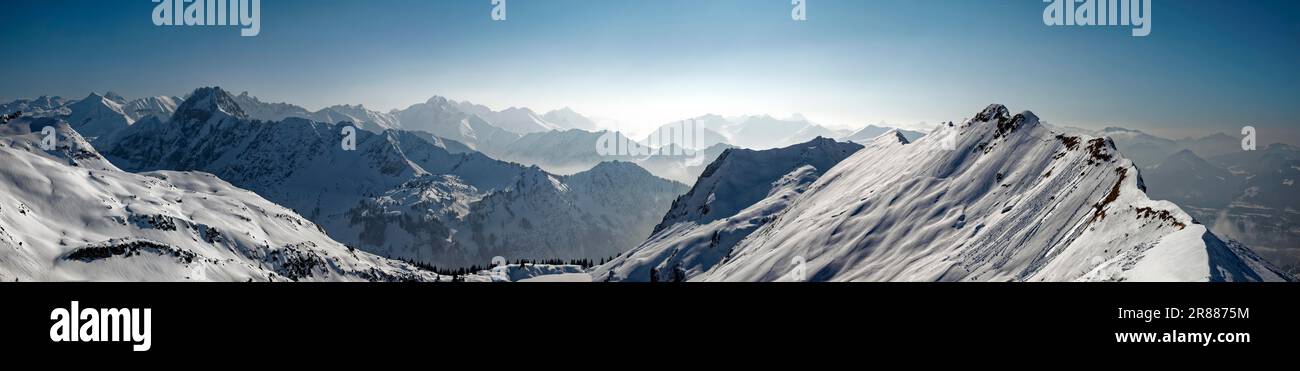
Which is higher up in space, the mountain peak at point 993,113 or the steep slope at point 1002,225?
the mountain peak at point 993,113

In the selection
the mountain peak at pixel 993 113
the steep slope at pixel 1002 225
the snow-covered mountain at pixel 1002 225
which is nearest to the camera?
the snow-covered mountain at pixel 1002 225

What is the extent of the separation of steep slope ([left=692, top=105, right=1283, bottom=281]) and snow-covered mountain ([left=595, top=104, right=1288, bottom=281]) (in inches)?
11.4

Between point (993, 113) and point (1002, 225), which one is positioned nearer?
point (1002, 225)

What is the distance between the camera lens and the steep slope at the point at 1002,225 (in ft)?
191

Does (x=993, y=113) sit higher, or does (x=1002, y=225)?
(x=993, y=113)

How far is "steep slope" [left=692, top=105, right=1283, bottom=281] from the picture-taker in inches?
2287

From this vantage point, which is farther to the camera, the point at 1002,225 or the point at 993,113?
the point at 993,113

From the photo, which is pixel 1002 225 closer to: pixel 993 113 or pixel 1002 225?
pixel 1002 225

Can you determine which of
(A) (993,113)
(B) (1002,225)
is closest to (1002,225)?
(B) (1002,225)

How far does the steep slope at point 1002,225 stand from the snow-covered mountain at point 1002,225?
289mm

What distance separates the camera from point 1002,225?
10488cm

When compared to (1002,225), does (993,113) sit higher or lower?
higher
